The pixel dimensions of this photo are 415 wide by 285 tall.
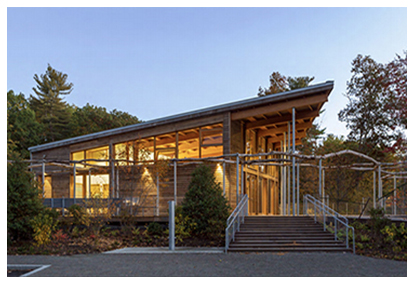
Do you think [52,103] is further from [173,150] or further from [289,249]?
[289,249]

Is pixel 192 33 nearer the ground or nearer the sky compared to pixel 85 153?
nearer the sky

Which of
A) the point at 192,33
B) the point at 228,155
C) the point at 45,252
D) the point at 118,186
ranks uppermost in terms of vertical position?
the point at 192,33

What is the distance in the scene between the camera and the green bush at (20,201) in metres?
15.3

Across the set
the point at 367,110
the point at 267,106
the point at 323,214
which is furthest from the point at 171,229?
the point at 367,110

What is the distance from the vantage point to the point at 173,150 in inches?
922

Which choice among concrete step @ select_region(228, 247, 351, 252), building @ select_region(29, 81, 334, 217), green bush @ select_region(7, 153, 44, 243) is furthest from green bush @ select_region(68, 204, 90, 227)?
concrete step @ select_region(228, 247, 351, 252)

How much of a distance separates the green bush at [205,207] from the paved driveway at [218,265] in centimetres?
277

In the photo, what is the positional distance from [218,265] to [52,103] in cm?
4338

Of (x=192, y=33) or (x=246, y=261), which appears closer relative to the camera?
(x=246, y=261)

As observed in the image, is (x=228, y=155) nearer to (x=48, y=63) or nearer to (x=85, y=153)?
(x=85, y=153)

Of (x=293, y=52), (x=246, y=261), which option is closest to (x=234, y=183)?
(x=246, y=261)
